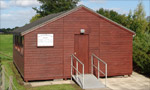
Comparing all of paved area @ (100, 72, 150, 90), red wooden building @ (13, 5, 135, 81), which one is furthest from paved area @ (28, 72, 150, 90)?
red wooden building @ (13, 5, 135, 81)

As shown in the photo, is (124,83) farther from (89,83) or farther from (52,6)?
(52,6)

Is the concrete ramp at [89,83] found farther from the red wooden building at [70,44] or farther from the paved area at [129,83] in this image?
the red wooden building at [70,44]

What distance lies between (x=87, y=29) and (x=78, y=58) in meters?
1.80

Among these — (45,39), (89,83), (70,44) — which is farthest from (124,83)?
(45,39)

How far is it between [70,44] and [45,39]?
152cm

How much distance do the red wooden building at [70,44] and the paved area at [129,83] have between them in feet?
1.74

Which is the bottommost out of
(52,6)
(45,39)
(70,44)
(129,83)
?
(129,83)

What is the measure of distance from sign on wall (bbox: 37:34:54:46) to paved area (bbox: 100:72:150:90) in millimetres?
3785

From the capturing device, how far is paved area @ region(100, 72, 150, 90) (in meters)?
12.4

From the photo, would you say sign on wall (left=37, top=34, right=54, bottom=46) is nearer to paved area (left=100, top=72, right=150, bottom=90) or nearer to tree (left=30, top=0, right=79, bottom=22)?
paved area (left=100, top=72, right=150, bottom=90)

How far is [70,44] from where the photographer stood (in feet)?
45.6

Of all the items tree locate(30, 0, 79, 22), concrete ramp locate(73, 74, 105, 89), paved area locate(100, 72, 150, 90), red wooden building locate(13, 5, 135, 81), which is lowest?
paved area locate(100, 72, 150, 90)

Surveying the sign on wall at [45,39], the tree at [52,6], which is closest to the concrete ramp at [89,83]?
the sign on wall at [45,39]

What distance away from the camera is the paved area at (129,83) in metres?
12.4
